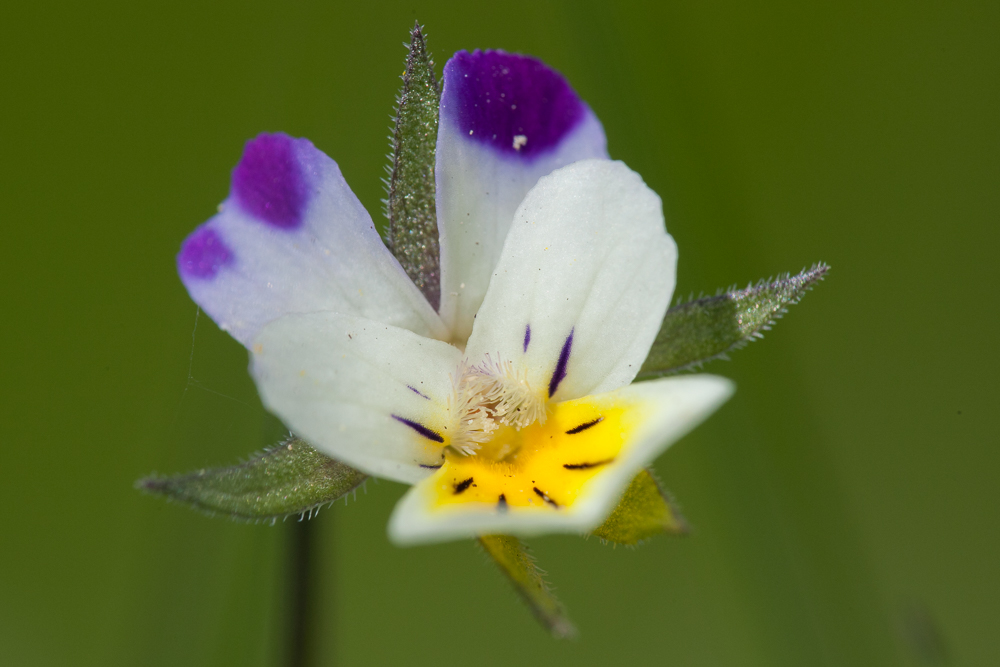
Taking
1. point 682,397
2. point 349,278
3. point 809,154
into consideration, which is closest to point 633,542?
point 682,397

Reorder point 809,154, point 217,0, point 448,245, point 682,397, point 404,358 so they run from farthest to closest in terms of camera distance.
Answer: point 809,154
point 217,0
point 448,245
point 404,358
point 682,397

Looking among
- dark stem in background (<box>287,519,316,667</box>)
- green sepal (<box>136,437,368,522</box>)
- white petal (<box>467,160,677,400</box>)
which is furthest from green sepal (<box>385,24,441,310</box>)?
dark stem in background (<box>287,519,316,667</box>)

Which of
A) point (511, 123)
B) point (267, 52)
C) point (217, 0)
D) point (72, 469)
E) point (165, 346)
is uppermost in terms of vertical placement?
point (217, 0)

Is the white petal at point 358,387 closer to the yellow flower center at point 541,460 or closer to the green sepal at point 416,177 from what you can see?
the yellow flower center at point 541,460

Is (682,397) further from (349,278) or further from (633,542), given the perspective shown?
(349,278)

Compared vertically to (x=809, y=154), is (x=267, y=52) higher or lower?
higher

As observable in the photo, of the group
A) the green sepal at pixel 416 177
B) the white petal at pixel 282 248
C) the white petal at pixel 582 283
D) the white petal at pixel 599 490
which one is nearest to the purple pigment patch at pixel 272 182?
the white petal at pixel 282 248

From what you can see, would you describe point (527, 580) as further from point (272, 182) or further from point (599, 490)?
point (272, 182)
